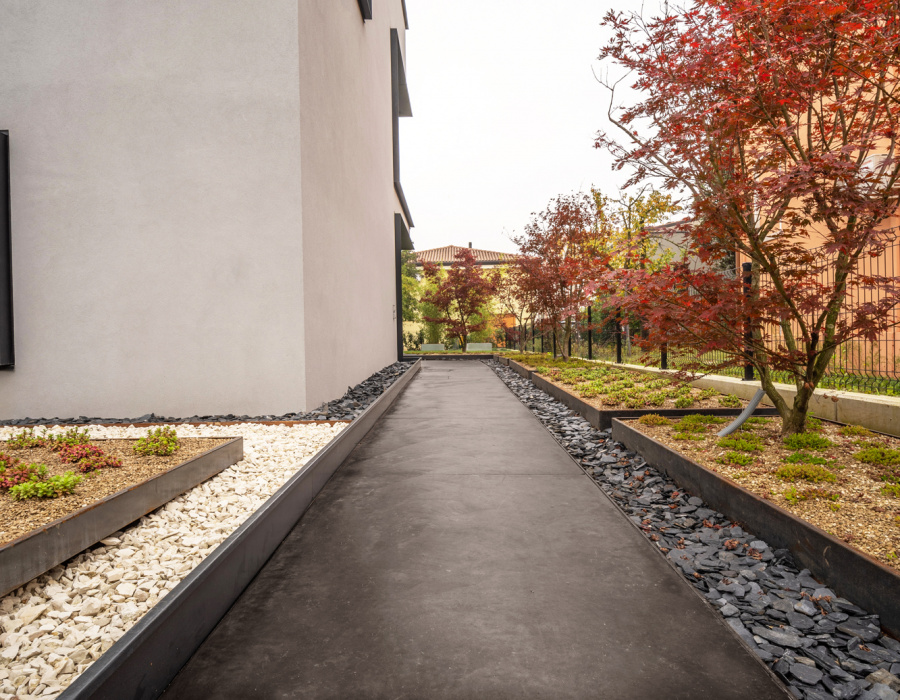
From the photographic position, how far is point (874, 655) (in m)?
1.64

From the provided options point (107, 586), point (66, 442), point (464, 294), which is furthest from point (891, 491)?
point (464, 294)

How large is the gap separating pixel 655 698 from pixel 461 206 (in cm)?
4903

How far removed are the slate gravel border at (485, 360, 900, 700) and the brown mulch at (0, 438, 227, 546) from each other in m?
2.90

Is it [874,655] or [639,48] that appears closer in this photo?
[874,655]

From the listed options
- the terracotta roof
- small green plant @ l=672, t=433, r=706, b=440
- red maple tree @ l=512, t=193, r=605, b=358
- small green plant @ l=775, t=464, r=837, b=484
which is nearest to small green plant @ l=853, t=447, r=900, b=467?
small green plant @ l=775, t=464, r=837, b=484

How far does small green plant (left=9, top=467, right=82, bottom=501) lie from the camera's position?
2.44 metres

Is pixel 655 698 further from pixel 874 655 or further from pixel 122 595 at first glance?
pixel 122 595

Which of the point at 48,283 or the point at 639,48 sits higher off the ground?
the point at 639,48

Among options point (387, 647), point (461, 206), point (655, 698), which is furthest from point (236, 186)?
point (461, 206)

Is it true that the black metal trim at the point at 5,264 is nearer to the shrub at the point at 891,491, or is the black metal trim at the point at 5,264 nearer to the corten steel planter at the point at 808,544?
the corten steel planter at the point at 808,544

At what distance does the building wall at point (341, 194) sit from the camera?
19.1ft

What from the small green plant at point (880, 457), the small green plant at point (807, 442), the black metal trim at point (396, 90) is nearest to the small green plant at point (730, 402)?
the small green plant at point (807, 442)

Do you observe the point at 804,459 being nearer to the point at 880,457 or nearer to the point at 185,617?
the point at 880,457

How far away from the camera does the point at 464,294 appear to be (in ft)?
69.7
